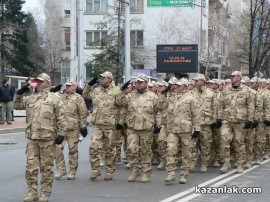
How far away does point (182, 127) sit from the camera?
10.9m

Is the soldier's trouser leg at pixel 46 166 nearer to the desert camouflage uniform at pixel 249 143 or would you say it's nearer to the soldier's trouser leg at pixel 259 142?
the desert camouflage uniform at pixel 249 143

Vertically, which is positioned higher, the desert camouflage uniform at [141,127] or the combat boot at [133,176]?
the desert camouflage uniform at [141,127]

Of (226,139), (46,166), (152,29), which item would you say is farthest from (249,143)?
(152,29)

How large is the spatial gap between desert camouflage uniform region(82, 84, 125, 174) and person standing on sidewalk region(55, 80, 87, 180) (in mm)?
288

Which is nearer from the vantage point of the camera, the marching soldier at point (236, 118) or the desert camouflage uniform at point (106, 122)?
the desert camouflage uniform at point (106, 122)

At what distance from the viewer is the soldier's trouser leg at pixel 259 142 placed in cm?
1417

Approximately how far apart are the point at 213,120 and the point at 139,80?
2822 mm

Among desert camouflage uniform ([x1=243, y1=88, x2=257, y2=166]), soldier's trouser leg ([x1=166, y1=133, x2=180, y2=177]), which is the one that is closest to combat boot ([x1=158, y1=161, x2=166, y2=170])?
desert camouflage uniform ([x1=243, y1=88, x2=257, y2=166])

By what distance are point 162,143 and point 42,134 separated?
15.4 ft

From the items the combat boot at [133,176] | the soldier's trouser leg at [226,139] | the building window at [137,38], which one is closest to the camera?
the combat boot at [133,176]

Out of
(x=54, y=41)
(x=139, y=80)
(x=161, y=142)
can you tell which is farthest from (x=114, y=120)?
(x=54, y=41)

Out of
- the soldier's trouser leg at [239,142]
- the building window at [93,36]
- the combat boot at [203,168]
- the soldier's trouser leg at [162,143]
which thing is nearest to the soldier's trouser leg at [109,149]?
the soldier's trouser leg at [162,143]

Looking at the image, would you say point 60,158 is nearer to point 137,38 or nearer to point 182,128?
point 182,128

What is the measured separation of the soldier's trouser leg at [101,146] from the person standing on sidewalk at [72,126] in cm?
28
